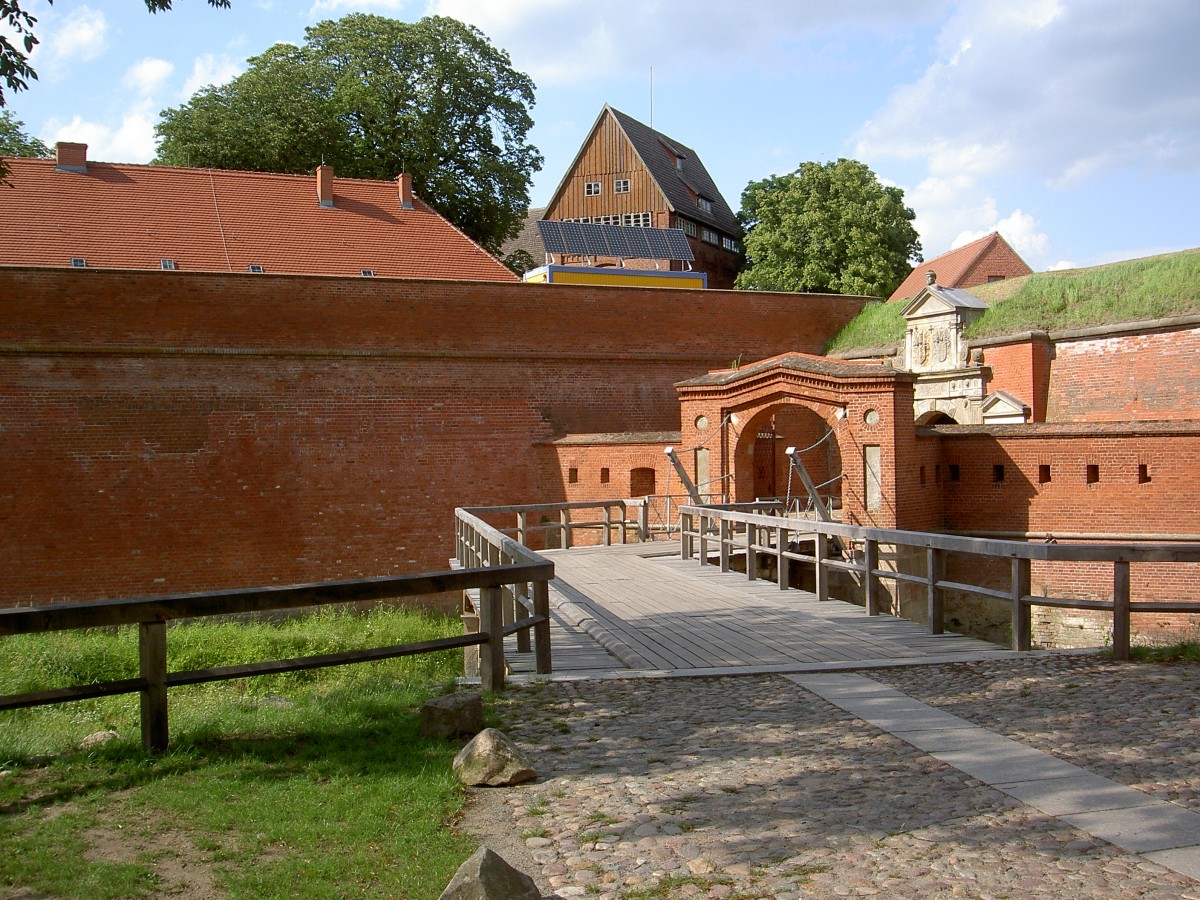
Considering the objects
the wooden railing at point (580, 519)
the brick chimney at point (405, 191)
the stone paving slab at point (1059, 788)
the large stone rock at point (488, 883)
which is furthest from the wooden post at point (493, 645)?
the brick chimney at point (405, 191)

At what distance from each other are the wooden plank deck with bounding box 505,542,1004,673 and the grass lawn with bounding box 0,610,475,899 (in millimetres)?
1668

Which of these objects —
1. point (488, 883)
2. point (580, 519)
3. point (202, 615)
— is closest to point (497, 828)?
point (488, 883)

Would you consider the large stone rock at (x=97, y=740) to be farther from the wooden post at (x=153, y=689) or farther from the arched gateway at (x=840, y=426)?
the arched gateway at (x=840, y=426)

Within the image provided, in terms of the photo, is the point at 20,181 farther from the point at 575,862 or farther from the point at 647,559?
the point at 575,862

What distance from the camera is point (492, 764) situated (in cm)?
464

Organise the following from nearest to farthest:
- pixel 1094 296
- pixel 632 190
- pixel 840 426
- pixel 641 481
Answer: pixel 840 426 < pixel 1094 296 < pixel 641 481 < pixel 632 190

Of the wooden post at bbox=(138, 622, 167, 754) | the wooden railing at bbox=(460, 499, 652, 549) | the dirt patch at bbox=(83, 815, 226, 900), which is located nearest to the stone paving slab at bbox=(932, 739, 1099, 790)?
the dirt patch at bbox=(83, 815, 226, 900)

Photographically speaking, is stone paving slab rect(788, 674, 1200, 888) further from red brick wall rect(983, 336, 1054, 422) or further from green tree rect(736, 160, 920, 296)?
green tree rect(736, 160, 920, 296)

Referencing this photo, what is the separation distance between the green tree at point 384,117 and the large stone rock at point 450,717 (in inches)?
1090

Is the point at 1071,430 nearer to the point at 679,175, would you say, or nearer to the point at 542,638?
the point at 542,638

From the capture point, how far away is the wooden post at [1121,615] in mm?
7129

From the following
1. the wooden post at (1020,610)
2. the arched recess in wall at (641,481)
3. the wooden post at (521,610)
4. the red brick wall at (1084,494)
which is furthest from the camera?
the arched recess in wall at (641,481)

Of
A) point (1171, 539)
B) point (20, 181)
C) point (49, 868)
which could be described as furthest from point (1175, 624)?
point (20, 181)

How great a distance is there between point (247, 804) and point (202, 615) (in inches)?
50.8
